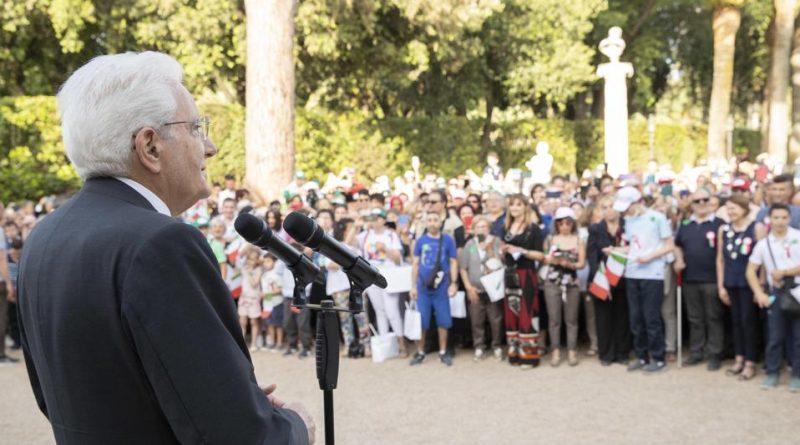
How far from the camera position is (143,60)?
6.09 feet

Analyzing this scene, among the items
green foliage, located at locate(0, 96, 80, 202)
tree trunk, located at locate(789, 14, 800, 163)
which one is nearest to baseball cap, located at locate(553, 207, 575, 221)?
green foliage, located at locate(0, 96, 80, 202)

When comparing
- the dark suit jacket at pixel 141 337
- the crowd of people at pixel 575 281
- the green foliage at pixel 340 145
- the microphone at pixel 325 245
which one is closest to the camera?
the dark suit jacket at pixel 141 337

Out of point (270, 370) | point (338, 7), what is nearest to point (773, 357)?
point (270, 370)

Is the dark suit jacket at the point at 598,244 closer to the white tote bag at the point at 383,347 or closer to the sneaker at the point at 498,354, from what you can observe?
the sneaker at the point at 498,354

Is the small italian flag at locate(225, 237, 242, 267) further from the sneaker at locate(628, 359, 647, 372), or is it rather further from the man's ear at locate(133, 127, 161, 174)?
the man's ear at locate(133, 127, 161, 174)

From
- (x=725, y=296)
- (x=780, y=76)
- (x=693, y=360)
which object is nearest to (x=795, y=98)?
(x=780, y=76)

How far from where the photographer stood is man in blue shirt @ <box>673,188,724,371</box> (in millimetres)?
9117

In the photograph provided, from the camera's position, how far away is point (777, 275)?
316 inches

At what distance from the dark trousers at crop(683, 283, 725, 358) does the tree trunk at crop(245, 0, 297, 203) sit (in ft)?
29.0

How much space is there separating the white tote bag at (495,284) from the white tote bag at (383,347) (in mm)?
1397

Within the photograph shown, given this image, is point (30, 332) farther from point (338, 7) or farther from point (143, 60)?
point (338, 7)

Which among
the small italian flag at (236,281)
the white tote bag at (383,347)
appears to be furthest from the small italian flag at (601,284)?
the small italian flag at (236,281)

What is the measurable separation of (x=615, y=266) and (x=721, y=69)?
696 inches

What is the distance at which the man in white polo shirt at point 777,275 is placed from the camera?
8.05 metres
